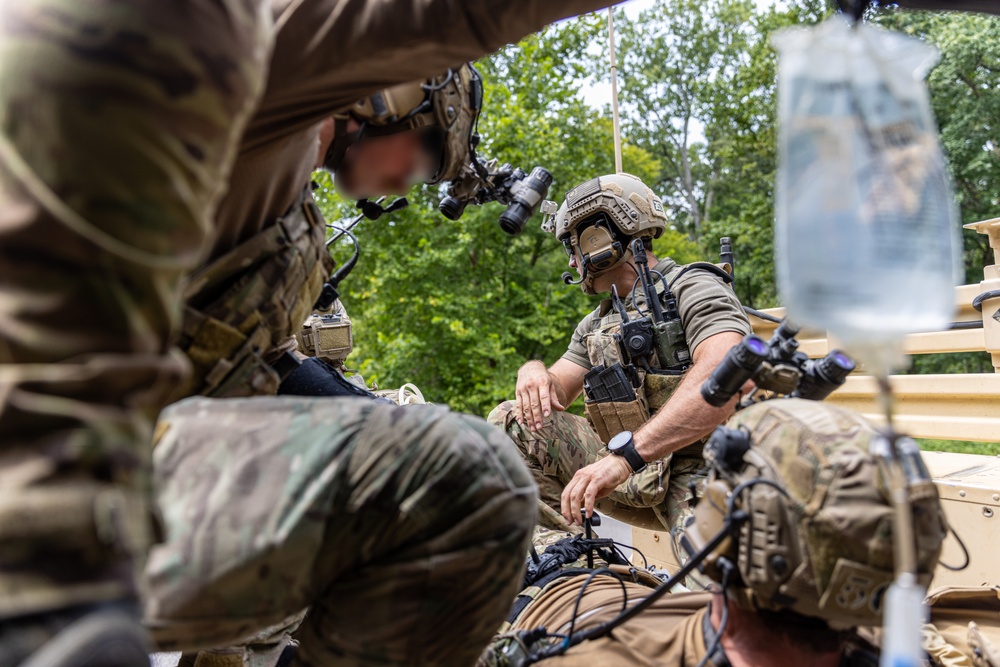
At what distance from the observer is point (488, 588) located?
1.73 meters

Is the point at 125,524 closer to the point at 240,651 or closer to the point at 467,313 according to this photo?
the point at 240,651

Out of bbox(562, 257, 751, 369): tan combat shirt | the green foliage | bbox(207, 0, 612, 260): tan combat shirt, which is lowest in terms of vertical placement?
the green foliage

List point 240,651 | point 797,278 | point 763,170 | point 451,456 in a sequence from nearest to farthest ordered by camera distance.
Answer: point 797,278, point 451,456, point 240,651, point 763,170

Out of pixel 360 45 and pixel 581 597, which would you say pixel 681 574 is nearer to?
pixel 581 597

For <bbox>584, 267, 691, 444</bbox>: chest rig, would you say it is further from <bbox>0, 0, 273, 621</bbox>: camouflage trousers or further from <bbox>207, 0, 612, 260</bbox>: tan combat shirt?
<bbox>0, 0, 273, 621</bbox>: camouflage trousers

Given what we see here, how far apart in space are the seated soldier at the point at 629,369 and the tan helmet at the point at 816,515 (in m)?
1.73

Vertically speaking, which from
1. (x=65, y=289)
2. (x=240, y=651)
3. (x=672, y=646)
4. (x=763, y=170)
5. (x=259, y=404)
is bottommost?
(x=763, y=170)

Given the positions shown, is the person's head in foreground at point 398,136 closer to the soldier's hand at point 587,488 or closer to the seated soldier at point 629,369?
the soldier's hand at point 587,488

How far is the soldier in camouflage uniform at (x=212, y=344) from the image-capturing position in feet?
3.34

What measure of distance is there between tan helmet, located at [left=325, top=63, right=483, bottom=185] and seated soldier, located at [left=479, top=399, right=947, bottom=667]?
3.72ft

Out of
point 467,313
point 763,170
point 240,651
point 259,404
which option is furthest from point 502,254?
point 763,170

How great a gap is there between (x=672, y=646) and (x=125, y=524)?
1704mm

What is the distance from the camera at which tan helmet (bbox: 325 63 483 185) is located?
211 centimetres

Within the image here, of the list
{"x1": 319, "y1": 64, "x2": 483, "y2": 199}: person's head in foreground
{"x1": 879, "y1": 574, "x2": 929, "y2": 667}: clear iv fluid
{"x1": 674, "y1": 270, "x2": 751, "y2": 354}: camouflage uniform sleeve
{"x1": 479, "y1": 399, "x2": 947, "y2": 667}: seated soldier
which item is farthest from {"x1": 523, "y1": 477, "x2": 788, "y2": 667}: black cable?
{"x1": 674, "y1": 270, "x2": 751, "y2": 354}: camouflage uniform sleeve
